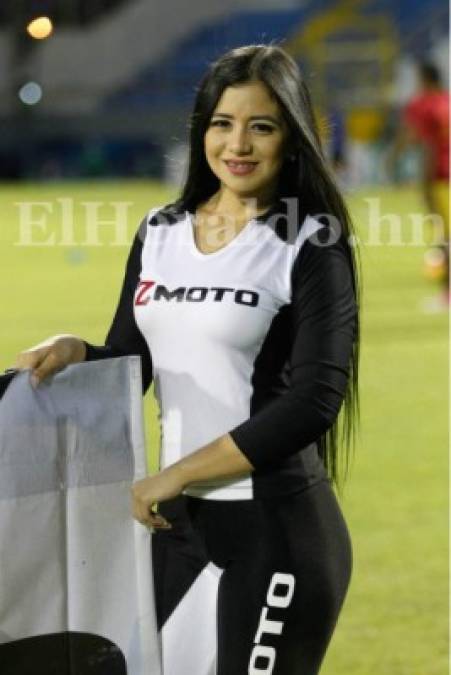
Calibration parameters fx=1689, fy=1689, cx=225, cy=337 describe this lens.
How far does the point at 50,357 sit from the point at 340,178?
66 cm

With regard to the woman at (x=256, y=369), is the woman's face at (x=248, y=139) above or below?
above

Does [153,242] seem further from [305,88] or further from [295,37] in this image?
[295,37]

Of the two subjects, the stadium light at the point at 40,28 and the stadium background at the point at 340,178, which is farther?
the stadium background at the point at 340,178

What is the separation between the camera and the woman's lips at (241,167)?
2834 millimetres

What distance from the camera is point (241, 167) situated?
2838 millimetres

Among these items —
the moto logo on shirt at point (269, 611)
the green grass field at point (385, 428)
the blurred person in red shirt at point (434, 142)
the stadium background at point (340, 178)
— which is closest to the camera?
the moto logo on shirt at point (269, 611)

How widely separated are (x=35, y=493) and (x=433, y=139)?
1271 centimetres

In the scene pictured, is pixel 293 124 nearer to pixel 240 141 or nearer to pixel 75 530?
pixel 240 141

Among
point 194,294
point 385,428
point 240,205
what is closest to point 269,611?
point 194,294

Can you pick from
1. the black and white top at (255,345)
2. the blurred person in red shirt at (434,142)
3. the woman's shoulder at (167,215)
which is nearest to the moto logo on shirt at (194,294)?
the black and white top at (255,345)

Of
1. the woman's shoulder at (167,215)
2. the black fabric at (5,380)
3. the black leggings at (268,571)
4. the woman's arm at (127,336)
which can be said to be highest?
the woman's shoulder at (167,215)

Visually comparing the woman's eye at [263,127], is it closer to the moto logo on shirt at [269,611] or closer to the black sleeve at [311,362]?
the black sleeve at [311,362]

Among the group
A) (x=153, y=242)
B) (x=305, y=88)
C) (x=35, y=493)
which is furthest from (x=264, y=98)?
(x=35, y=493)

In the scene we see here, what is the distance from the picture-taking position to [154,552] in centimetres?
291
